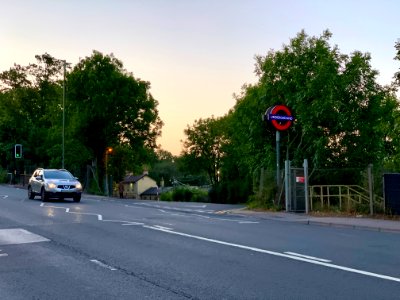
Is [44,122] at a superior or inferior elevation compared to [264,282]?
superior

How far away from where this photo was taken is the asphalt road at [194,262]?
6805 mm

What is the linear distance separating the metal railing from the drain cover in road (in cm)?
1177

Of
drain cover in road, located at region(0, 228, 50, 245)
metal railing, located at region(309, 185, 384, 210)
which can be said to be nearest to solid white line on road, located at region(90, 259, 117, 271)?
drain cover in road, located at region(0, 228, 50, 245)

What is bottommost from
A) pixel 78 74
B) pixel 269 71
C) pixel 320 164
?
pixel 320 164

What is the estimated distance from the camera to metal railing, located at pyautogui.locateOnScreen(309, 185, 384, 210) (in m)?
19.1

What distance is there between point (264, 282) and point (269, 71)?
76.9 feet

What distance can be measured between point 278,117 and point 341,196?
14.5 feet

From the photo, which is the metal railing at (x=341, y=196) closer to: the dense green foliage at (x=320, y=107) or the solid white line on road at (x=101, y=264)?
the dense green foliage at (x=320, y=107)

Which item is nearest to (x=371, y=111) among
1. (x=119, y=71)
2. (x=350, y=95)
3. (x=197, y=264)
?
(x=350, y=95)

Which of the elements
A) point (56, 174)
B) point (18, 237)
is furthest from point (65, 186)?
point (18, 237)

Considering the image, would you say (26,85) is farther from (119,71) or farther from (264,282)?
(264,282)

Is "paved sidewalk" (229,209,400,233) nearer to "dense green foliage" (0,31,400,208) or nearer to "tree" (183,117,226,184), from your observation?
"dense green foliage" (0,31,400,208)

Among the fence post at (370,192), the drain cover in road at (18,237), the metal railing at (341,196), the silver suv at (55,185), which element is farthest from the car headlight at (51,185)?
the fence post at (370,192)

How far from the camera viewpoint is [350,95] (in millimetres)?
28516
